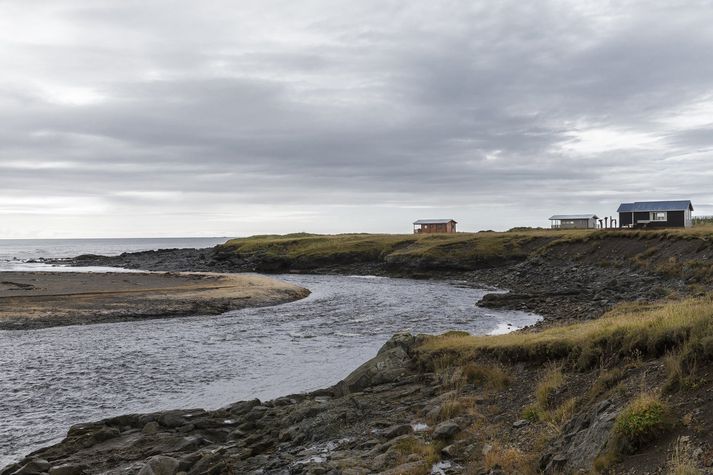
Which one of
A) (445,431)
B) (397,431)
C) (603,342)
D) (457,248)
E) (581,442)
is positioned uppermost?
(457,248)

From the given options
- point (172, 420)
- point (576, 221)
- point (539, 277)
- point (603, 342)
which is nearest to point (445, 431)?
point (603, 342)

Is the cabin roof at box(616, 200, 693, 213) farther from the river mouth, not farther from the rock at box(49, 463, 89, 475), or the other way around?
the rock at box(49, 463, 89, 475)

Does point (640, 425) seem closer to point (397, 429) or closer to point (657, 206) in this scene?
point (397, 429)

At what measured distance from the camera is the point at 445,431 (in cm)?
1519

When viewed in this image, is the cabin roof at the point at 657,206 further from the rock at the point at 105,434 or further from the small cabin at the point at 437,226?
the rock at the point at 105,434

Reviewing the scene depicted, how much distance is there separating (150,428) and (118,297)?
42.1 metres

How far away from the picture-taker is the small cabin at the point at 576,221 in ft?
411

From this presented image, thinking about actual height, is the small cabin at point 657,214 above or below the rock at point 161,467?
above

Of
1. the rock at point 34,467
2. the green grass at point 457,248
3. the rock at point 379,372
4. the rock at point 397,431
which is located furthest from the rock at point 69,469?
the green grass at point 457,248

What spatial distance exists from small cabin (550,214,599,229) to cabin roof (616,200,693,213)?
20857 mm

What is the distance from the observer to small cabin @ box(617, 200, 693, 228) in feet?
Result: 312

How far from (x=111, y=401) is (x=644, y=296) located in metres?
43.1

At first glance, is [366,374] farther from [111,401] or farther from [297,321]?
[297,321]

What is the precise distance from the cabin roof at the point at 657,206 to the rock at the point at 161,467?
3959 inches
